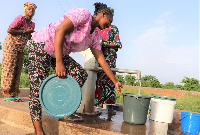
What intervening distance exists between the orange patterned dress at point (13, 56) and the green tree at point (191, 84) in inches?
512

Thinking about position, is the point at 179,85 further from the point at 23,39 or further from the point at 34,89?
the point at 34,89

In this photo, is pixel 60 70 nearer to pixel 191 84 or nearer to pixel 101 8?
pixel 101 8

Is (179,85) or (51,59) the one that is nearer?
(51,59)

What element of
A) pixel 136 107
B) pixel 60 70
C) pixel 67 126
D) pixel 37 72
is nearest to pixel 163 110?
pixel 136 107

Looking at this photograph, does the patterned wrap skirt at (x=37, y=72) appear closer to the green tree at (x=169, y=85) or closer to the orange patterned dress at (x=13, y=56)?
the orange patterned dress at (x=13, y=56)

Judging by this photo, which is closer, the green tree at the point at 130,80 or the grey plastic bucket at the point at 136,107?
the grey plastic bucket at the point at 136,107

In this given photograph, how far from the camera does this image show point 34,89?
236 cm

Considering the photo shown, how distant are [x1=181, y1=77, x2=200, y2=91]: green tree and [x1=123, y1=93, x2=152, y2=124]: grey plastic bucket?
42.8 ft

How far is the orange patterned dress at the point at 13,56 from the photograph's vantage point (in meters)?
4.01

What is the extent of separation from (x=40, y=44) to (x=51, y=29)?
0.70 ft

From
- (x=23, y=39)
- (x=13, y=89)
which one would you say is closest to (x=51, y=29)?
(x=23, y=39)

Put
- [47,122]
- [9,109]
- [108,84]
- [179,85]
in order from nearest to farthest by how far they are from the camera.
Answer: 1. [47,122]
2. [9,109]
3. [108,84]
4. [179,85]

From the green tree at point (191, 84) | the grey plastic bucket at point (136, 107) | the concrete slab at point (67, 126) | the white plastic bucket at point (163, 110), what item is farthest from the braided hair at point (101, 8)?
the green tree at point (191, 84)

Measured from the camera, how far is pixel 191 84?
1477 cm
